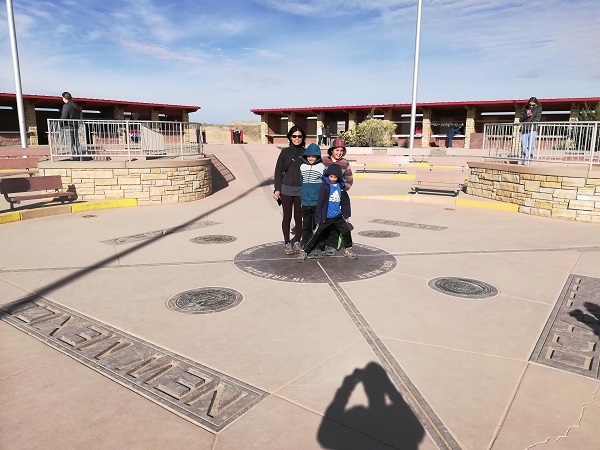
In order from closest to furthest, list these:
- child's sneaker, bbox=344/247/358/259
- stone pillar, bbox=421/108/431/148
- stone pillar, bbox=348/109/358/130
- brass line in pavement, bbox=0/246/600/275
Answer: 1. brass line in pavement, bbox=0/246/600/275
2. child's sneaker, bbox=344/247/358/259
3. stone pillar, bbox=421/108/431/148
4. stone pillar, bbox=348/109/358/130

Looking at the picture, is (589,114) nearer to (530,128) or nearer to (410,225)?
(530,128)

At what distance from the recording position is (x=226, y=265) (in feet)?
18.5

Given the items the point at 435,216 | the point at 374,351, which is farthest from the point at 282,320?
the point at 435,216

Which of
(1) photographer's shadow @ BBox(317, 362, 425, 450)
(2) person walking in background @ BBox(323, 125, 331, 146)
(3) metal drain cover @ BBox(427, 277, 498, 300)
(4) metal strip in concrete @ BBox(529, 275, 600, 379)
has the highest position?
(2) person walking in background @ BBox(323, 125, 331, 146)

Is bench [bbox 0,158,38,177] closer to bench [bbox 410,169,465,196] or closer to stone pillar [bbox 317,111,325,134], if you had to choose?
bench [bbox 410,169,465,196]

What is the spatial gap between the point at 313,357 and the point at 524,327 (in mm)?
2043

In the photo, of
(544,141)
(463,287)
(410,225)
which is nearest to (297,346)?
(463,287)

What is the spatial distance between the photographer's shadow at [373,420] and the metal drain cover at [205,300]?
5.83 feet

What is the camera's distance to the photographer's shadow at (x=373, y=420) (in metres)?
2.31

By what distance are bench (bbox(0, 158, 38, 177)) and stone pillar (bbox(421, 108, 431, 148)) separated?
2784cm

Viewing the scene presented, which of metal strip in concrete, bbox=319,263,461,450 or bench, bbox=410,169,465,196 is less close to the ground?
bench, bbox=410,169,465,196

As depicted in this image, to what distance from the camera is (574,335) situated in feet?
11.9

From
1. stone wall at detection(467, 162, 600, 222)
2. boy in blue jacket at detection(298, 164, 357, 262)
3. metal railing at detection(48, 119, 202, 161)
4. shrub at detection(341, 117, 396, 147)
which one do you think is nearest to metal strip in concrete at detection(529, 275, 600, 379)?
boy in blue jacket at detection(298, 164, 357, 262)

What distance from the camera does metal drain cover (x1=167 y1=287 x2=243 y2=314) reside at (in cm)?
414
